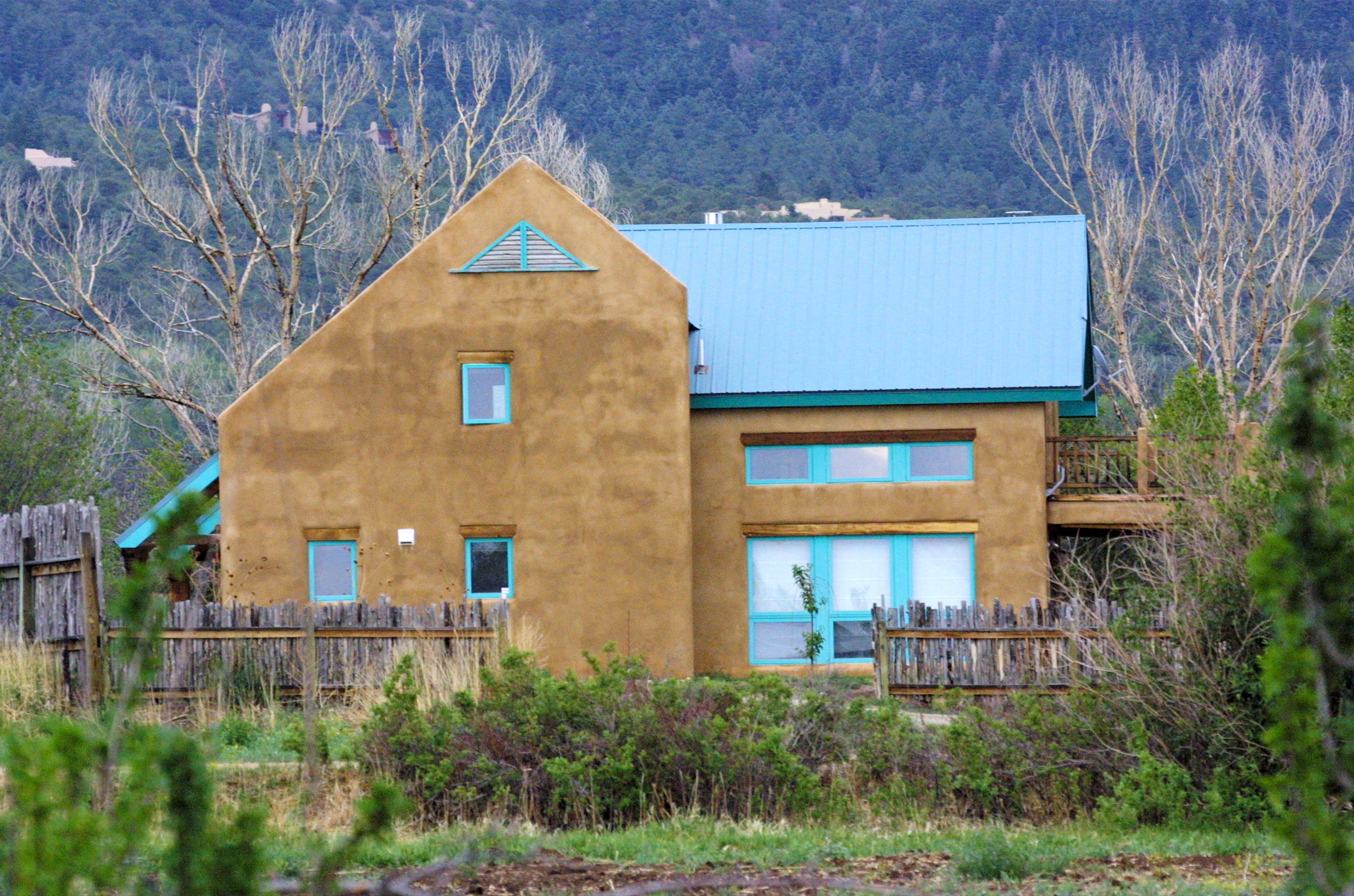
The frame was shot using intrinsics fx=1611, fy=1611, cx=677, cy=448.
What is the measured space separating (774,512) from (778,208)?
56.2m

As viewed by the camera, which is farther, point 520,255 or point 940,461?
point 940,461

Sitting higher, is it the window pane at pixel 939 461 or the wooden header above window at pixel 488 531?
the window pane at pixel 939 461

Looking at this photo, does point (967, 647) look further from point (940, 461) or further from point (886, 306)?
point (886, 306)

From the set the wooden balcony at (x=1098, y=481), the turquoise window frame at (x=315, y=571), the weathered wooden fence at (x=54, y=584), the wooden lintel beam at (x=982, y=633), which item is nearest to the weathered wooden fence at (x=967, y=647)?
the wooden lintel beam at (x=982, y=633)

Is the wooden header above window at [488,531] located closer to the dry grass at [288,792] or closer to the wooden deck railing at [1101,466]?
the wooden deck railing at [1101,466]

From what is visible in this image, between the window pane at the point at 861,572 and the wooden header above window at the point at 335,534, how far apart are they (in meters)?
6.71

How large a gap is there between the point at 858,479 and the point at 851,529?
71 cm

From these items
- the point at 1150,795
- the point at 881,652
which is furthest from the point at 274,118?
the point at 1150,795

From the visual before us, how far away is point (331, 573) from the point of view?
22094 millimetres

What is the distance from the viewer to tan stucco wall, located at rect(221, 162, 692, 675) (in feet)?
71.3

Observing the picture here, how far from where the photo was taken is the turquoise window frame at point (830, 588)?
22.7 meters

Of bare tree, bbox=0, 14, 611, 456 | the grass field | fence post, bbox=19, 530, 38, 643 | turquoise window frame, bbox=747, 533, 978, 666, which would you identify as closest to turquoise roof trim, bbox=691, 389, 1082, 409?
turquoise window frame, bbox=747, 533, 978, 666

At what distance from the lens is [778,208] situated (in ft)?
255

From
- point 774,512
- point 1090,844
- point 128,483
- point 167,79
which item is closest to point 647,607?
point 774,512
